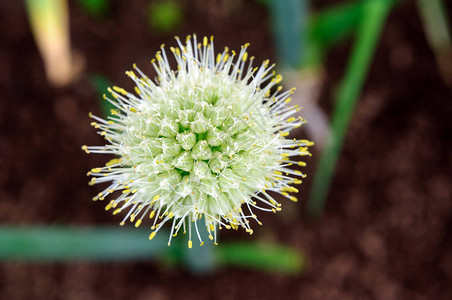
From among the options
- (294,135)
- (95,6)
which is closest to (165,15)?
(95,6)

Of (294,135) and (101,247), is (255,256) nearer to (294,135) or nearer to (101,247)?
(101,247)

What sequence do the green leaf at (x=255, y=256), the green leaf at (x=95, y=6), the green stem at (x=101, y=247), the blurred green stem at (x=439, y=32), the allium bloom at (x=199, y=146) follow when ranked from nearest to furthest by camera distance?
the allium bloom at (x=199, y=146), the green stem at (x=101, y=247), the green leaf at (x=255, y=256), the blurred green stem at (x=439, y=32), the green leaf at (x=95, y=6)

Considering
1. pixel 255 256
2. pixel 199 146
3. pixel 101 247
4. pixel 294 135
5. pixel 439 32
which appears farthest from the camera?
pixel 294 135

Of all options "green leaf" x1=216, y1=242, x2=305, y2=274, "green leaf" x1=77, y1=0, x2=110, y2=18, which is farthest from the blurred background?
"green leaf" x1=216, y1=242, x2=305, y2=274

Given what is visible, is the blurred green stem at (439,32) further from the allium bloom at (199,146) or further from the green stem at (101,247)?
the allium bloom at (199,146)

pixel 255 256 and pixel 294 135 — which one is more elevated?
pixel 294 135

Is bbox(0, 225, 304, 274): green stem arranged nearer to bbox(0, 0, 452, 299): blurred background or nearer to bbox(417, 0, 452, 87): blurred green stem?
bbox(0, 0, 452, 299): blurred background

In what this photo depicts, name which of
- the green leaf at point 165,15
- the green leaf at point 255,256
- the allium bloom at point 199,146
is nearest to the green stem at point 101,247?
the green leaf at point 255,256

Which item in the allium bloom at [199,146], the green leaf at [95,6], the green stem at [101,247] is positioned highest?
the green leaf at [95,6]

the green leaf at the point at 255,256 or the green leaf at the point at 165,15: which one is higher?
the green leaf at the point at 165,15

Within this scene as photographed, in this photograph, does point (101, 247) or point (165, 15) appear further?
point (165, 15)
